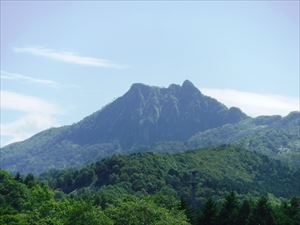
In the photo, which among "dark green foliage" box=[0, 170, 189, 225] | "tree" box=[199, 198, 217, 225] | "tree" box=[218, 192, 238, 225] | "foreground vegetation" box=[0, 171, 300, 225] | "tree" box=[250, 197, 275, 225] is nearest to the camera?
"dark green foliage" box=[0, 170, 189, 225]

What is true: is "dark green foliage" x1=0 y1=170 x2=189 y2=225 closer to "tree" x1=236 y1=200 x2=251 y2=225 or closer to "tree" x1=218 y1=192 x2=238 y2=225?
"tree" x1=218 y1=192 x2=238 y2=225

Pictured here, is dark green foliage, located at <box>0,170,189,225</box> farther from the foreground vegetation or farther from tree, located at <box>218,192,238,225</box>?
tree, located at <box>218,192,238,225</box>

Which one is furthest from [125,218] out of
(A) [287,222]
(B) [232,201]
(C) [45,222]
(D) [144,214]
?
(A) [287,222]

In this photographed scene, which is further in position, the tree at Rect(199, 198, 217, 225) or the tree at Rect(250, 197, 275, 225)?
the tree at Rect(199, 198, 217, 225)

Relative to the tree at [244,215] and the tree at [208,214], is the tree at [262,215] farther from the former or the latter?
the tree at [208,214]

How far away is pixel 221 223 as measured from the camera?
110 meters

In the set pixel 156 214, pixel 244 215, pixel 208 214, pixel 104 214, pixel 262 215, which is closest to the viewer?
pixel 156 214

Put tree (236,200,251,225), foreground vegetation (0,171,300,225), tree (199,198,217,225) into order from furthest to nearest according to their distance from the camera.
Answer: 1. tree (199,198,217,225)
2. tree (236,200,251,225)
3. foreground vegetation (0,171,300,225)

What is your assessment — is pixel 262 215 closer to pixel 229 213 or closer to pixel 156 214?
pixel 229 213

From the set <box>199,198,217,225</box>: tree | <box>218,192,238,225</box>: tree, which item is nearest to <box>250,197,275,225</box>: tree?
<box>218,192,238,225</box>: tree

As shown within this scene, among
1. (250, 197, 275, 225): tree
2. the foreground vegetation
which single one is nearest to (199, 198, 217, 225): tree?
the foreground vegetation

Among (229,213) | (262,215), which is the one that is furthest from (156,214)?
(262,215)

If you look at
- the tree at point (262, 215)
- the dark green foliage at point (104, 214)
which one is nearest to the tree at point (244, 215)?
the tree at point (262, 215)

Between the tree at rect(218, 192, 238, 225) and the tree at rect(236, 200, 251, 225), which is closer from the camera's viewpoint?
the tree at rect(236, 200, 251, 225)
